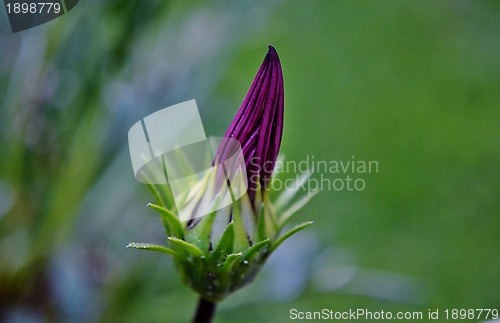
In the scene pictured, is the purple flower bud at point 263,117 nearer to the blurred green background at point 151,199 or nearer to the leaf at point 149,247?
the leaf at point 149,247

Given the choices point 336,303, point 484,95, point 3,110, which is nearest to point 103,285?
point 3,110

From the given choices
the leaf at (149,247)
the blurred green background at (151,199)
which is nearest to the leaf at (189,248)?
the leaf at (149,247)

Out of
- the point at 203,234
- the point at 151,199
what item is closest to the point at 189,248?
the point at 203,234

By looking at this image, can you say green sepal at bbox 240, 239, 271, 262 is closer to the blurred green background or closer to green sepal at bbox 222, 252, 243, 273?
green sepal at bbox 222, 252, 243, 273

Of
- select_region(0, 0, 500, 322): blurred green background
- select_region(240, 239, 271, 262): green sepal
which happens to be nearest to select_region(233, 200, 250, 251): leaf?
select_region(240, 239, 271, 262): green sepal

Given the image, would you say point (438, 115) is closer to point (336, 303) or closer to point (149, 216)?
point (336, 303)

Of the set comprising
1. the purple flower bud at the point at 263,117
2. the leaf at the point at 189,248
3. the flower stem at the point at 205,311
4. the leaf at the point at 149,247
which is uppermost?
the purple flower bud at the point at 263,117

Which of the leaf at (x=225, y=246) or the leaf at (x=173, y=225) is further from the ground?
the leaf at (x=173, y=225)
